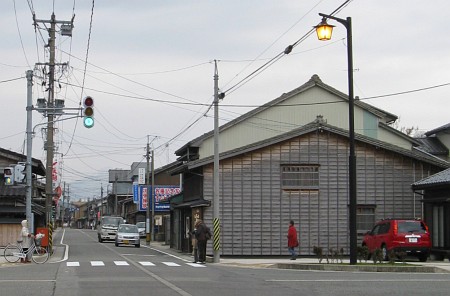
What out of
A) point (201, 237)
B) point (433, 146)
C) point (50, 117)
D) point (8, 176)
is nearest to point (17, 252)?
point (8, 176)

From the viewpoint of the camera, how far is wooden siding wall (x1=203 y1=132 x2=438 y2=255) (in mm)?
34094

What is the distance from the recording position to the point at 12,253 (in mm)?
28156

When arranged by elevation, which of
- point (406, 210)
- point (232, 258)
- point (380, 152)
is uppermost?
point (380, 152)

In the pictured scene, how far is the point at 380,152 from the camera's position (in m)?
35.2

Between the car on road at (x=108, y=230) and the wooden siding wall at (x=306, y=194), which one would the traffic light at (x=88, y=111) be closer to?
the wooden siding wall at (x=306, y=194)

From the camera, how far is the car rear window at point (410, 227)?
28.2 metres

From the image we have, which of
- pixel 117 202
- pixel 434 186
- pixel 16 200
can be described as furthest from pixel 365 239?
pixel 117 202

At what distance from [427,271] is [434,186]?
28.2 ft

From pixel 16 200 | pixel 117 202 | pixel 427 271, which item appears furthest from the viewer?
pixel 117 202

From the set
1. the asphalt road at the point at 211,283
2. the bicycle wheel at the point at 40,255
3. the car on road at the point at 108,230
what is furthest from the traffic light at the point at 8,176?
the car on road at the point at 108,230

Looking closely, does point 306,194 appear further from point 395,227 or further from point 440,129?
point 440,129

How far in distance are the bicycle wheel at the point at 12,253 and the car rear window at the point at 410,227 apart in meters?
15.3

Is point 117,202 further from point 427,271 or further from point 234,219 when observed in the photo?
point 427,271

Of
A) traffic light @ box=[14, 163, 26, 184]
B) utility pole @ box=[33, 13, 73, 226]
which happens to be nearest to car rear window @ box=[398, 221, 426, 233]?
traffic light @ box=[14, 163, 26, 184]
